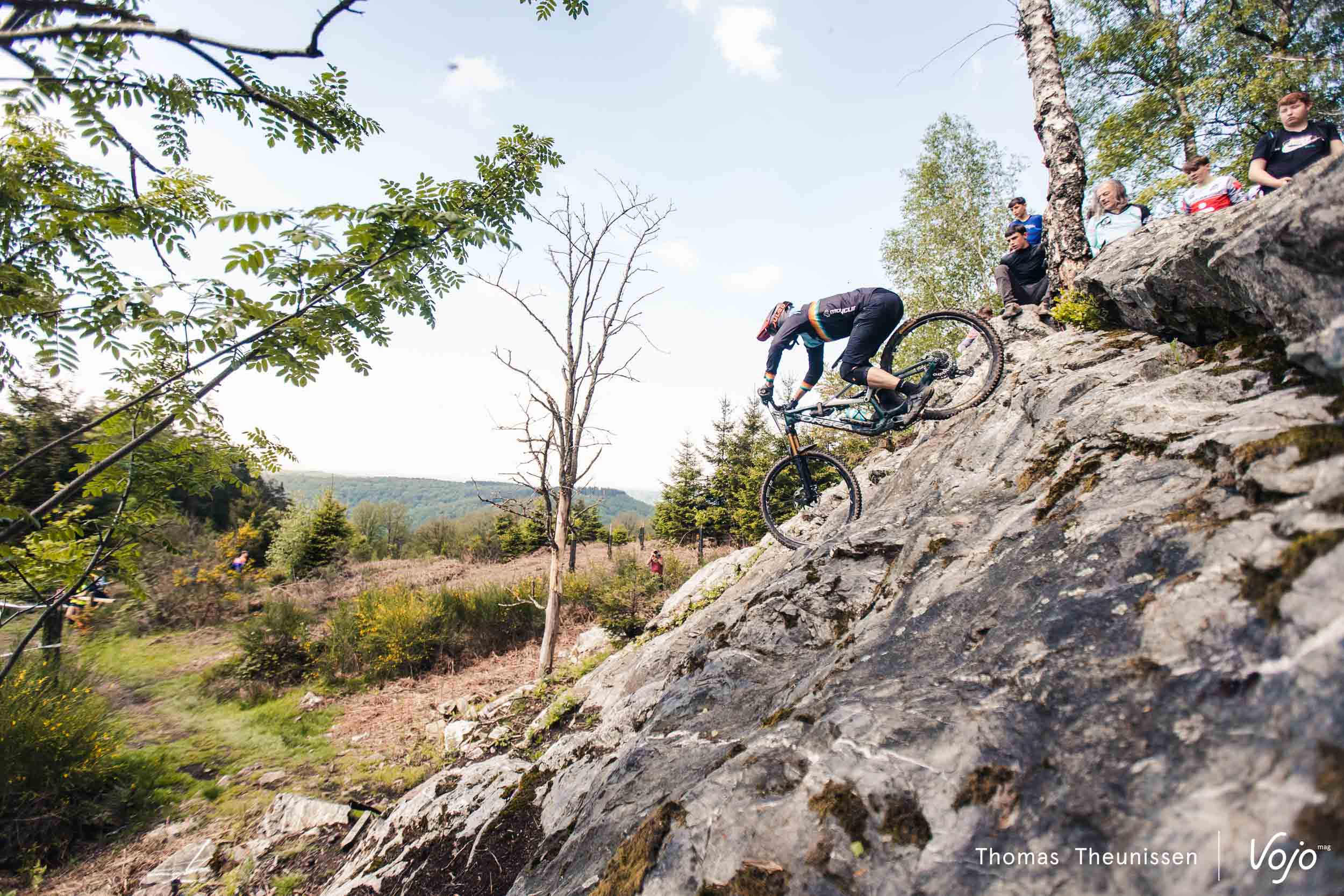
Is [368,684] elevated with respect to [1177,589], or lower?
lower

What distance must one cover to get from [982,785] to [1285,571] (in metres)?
1.03

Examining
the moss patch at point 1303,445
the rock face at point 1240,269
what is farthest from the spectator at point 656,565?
the moss patch at point 1303,445

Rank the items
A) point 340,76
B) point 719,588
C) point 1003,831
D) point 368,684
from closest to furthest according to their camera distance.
Result: point 1003,831 → point 340,76 → point 719,588 → point 368,684

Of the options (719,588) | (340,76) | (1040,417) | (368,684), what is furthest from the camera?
(368,684)

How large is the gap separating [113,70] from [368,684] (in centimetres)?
1280

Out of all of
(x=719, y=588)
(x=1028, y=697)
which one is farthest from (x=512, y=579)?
(x=1028, y=697)

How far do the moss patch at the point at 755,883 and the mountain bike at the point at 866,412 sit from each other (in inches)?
158

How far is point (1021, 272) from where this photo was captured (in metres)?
7.39

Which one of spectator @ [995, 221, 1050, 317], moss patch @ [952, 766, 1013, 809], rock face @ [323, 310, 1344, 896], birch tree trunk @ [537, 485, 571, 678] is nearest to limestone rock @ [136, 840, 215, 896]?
rock face @ [323, 310, 1344, 896]

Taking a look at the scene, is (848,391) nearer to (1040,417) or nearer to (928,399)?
(928,399)

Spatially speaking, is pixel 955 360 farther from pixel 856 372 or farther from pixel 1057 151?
pixel 1057 151

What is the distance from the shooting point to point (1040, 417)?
3732mm

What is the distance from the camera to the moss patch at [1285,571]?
131cm

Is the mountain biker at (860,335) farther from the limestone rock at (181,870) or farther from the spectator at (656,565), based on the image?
the spectator at (656,565)
